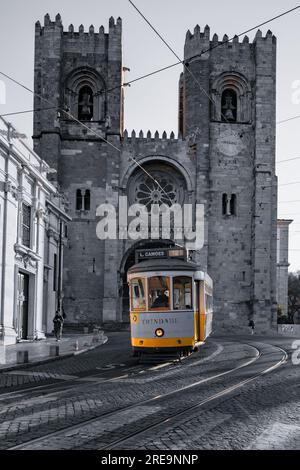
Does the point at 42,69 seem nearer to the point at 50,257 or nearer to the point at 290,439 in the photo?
the point at 50,257

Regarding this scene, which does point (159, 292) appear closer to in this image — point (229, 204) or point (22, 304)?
point (22, 304)

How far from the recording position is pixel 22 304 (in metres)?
30.0

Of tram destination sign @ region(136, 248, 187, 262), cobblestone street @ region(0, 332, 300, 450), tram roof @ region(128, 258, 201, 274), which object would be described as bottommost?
cobblestone street @ region(0, 332, 300, 450)

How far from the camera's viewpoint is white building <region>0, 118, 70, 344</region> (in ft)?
87.1

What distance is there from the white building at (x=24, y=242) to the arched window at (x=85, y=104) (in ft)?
34.5

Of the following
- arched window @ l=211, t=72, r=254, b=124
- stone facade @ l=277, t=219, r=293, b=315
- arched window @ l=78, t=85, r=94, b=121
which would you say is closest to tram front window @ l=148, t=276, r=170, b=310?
arched window @ l=78, t=85, r=94, b=121

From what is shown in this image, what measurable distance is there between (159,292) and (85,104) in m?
30.4

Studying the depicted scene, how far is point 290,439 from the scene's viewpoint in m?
7.44

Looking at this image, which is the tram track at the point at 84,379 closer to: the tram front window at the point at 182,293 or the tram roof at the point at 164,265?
the tram front window at the point at 182,293

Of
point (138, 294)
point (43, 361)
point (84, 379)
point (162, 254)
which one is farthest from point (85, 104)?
point (84, 379)

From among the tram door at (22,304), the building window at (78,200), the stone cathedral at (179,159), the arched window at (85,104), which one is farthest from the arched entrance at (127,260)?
the tram door at (22,304)

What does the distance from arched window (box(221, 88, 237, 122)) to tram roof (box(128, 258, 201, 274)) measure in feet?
98.1

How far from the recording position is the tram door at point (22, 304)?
29.3 metres

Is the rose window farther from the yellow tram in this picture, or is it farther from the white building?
the yellow tram
